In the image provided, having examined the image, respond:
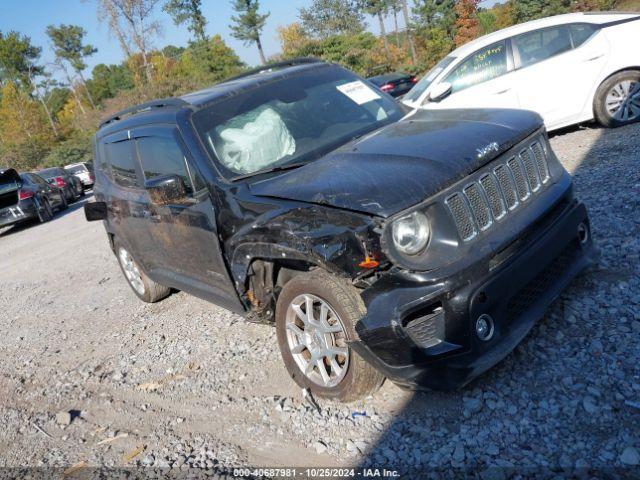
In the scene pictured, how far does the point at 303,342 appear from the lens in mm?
3381

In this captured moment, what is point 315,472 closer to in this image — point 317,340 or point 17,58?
point 317,340

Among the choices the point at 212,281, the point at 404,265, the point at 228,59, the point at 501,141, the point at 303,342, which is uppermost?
the point at 228,59

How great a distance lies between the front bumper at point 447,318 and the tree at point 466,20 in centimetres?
3557

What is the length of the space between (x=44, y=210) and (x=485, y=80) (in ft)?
43.6

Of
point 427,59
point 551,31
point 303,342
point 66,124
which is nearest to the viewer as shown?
point 303,342

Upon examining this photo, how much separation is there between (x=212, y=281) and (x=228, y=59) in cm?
5010

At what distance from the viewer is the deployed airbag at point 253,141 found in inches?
147

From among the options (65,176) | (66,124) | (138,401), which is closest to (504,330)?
(138,401)

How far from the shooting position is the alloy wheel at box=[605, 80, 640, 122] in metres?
7.53

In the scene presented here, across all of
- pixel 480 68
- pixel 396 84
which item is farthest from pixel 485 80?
pixel 396 84

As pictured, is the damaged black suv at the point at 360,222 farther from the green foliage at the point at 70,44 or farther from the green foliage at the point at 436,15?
the green foliage at the point at 70,44

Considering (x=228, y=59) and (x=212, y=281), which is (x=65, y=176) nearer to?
(x=212, y=281)

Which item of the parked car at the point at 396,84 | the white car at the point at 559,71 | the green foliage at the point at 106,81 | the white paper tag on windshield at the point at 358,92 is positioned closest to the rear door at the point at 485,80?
the white car at the point at 559,71

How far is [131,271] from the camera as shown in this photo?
6.24 m
